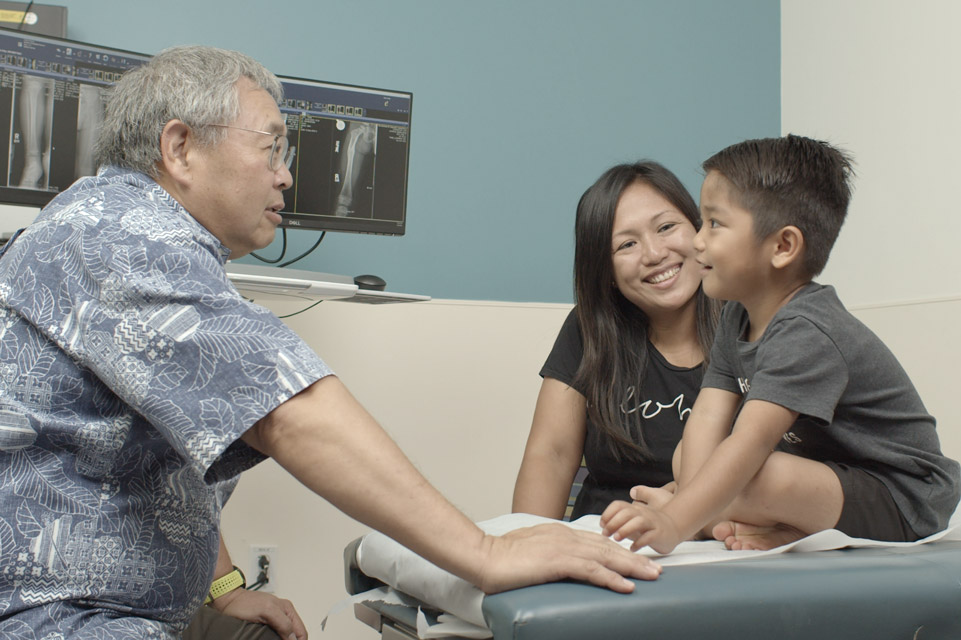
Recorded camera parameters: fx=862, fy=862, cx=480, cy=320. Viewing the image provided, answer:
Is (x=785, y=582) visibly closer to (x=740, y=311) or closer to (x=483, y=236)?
(x=740, y=311)

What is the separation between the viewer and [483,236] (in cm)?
251

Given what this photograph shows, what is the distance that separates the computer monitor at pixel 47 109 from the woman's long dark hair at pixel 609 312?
1012mm

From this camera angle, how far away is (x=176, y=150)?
106 cm

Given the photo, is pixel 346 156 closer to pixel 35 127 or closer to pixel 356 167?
pixel 356 167

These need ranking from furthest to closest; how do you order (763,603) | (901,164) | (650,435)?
(901,164) → (650,435) → (763,603)

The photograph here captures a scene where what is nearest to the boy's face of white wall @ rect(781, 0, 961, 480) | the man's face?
the man's face

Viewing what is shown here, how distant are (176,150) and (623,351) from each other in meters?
0.92

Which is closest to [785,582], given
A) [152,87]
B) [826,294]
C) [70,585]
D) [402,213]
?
[826,294]

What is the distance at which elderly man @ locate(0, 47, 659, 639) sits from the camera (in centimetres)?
78

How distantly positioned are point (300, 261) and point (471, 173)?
562 mm

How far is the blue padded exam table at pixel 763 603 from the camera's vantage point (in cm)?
69

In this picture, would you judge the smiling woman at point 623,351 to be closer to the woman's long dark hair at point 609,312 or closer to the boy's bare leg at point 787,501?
the woman's long dark hair at point 609,312

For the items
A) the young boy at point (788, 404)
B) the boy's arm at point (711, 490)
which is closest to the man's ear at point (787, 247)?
the young boy at point (788, 404)

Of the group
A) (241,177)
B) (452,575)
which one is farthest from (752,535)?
(241,177)
